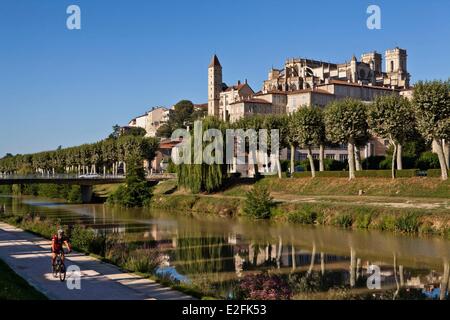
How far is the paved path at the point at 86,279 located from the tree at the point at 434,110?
31943 millimetres

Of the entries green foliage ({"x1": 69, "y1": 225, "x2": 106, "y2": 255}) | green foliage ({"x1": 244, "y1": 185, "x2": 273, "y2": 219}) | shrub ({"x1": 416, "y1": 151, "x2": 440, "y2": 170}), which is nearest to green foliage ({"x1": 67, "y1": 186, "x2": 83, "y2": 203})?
green foliage ({"x1": 244, "y1": 185, "x2": 273, "y2": 219})

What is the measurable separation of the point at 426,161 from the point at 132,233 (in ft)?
131

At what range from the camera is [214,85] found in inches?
6668

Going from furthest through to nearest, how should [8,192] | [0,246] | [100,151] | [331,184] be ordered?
[8,192] < [100,151] < [331,184] < [0,246]

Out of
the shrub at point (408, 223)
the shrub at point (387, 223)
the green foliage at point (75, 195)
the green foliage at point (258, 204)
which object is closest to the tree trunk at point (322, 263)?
the shrub at point (408, 223)

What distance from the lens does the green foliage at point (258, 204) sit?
160ft

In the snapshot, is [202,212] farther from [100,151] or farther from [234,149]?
[100,151]

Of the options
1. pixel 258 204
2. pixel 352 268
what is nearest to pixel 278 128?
pixel 258 204

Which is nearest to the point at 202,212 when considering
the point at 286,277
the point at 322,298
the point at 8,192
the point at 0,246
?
the point at 0,246

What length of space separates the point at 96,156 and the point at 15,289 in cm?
8942

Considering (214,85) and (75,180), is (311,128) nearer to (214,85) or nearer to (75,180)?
(75,180)

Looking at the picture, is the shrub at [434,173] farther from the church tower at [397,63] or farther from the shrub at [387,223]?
the church tower at [397,63]

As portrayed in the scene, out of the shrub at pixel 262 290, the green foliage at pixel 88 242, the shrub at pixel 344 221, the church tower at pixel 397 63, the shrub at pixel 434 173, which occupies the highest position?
the church tower at pixel 397 63

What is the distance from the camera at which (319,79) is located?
157125mm
